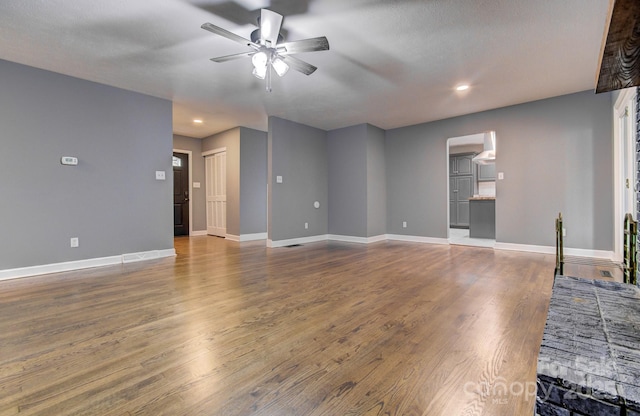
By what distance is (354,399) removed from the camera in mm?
1243

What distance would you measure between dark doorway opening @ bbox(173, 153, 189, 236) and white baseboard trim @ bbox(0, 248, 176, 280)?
2.98 metres

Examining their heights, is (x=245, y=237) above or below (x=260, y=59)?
below

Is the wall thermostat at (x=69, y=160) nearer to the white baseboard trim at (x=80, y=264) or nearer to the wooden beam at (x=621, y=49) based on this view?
the white baseboard trim at (x=80, y=264)

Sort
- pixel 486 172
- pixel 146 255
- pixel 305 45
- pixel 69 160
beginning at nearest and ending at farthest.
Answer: pixel 305 45 < pixel 69 160 < pixel 146 255 < pixel 486 172

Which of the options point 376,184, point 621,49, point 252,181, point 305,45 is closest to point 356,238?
point 376,184

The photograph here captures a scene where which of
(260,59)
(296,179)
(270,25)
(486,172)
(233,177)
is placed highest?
(270,25)

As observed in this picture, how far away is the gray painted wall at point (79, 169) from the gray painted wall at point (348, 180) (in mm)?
3422

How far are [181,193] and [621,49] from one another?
791cm

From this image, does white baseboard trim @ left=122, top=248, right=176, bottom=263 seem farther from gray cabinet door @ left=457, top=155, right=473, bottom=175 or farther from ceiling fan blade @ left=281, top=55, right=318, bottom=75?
gray cabinet door @ left=457, top=155, right=473, bottom=175

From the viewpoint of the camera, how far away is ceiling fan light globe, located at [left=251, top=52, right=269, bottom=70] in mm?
2740

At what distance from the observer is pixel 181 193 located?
742cm

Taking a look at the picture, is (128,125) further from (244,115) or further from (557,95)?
(557,95)

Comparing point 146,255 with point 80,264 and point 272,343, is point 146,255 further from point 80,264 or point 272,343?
point 272,343

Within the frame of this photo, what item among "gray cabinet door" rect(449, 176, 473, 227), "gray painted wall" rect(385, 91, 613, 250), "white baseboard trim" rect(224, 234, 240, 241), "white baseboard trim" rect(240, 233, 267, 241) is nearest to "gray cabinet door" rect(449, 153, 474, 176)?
"gray cabinet door" rect(449, 176, 473, 227)
